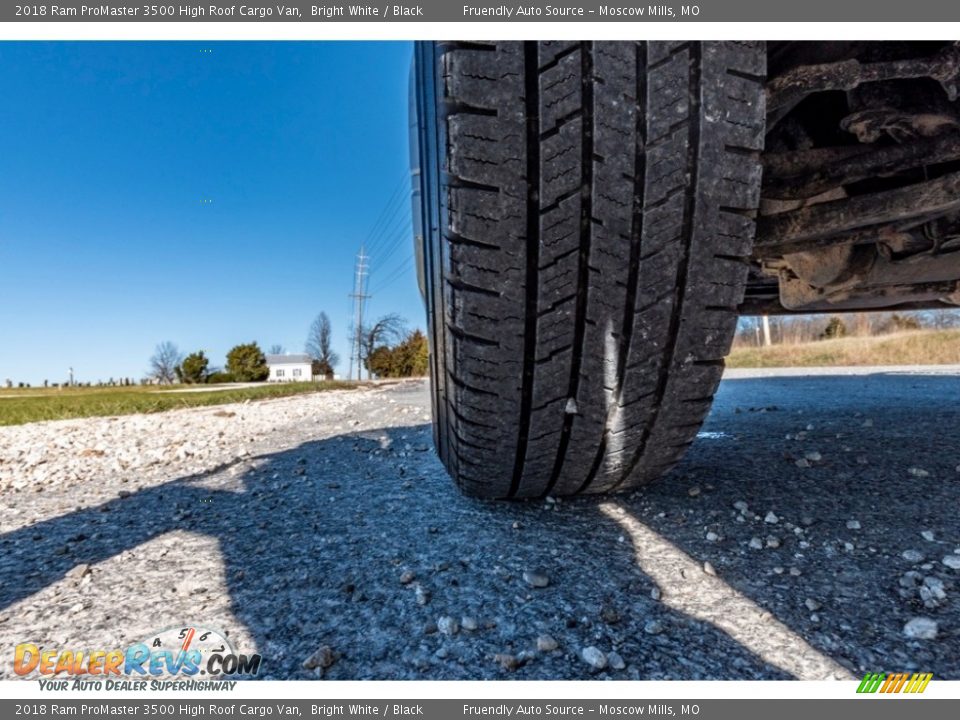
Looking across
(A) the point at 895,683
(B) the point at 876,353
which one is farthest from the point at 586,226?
(B) the point at 876,353

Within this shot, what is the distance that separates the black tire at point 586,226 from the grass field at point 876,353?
934cm

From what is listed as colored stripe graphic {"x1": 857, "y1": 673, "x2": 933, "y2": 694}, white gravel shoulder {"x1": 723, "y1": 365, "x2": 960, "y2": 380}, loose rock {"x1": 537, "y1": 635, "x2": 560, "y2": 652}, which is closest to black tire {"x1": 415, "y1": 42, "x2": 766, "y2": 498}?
loose rock {"x1": 537, "y1": 635, "x2": 560, "y2": 652}

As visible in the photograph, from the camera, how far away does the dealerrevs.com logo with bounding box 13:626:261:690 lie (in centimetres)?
70

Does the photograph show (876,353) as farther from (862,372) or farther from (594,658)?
(594,658)

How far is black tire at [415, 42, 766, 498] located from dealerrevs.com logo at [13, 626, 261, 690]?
0.54 meters

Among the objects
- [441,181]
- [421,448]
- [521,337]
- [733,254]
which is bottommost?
[421,448]

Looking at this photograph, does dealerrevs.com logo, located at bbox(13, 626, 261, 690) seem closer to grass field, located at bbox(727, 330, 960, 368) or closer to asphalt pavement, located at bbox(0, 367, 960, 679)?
asphalt pavement, located at bbox(0, 367, 960, 679)

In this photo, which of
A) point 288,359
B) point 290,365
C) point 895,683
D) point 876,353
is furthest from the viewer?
point 288,359

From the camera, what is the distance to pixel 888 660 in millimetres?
658

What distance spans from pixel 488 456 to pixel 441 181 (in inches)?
22.4

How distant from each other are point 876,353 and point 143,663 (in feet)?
38.5

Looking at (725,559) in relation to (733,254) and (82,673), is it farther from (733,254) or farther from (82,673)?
(82,673)

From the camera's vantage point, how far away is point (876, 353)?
9188 mm

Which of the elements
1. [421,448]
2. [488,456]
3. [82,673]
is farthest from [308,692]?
[421,448]
